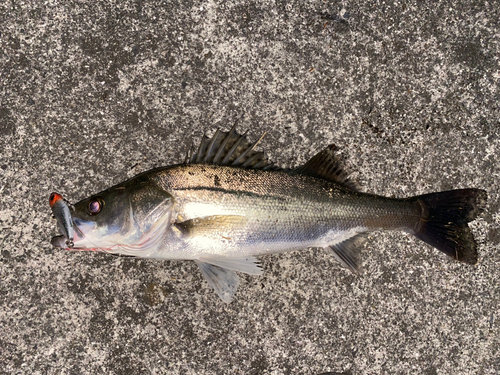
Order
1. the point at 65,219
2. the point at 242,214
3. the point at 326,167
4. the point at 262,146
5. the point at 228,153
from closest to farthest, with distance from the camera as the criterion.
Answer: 1. the point at 65,219
2. the point at 242,214
3. the point at 228,153
4. the point at 326,167
5. the point at 262,146

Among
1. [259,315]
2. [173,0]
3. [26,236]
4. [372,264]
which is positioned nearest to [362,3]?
[173,0]

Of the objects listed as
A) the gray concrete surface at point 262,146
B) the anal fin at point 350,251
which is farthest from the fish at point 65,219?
the anal fin at point 350,251

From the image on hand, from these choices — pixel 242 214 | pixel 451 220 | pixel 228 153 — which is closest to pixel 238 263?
pixel 242 214

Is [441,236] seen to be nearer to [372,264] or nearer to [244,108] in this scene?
[372,264]

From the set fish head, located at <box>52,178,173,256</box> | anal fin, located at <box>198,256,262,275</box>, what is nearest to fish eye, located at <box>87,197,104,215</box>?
fish head, located at <box>52,178,173,256</box>

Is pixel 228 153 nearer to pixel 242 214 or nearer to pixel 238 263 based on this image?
pixel 242 214
